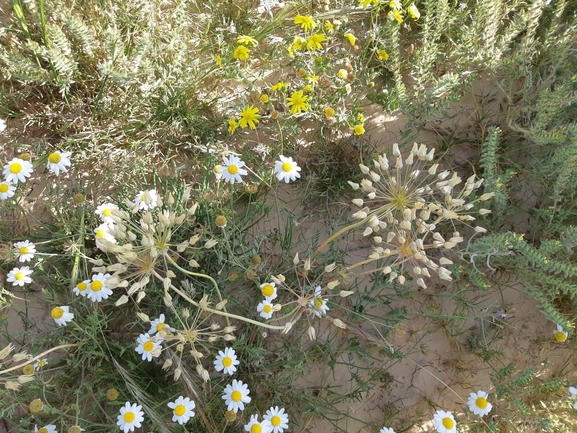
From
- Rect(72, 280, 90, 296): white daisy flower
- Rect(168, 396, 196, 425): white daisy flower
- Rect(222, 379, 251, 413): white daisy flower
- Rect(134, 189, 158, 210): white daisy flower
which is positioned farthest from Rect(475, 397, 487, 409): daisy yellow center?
Rect(72, 280, 90, 296): white daisy flower

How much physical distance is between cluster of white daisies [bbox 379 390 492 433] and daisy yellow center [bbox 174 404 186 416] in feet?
3.25

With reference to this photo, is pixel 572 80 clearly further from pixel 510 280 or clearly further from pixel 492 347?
pixel 492 347

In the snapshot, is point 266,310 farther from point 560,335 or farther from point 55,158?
point 560,335

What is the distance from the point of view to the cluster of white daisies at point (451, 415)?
241 cm

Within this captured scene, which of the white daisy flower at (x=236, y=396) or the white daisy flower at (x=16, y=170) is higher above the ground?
the white daisy flower at (x=16, y=170)

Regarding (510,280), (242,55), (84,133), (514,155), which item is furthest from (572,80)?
(84,133)

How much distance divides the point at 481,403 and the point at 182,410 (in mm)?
1518

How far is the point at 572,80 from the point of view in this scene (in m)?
2.53

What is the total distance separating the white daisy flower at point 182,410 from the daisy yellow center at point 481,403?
1.45 m

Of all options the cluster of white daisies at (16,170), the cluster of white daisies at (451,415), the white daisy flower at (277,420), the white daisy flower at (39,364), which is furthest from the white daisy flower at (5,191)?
the cluster of white daisies at (451,415)

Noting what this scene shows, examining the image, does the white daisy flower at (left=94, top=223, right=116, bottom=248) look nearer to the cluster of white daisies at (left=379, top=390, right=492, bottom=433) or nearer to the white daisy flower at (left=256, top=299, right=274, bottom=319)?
the white daisy flower at (left=256, top=299, right=274, bottom=319)

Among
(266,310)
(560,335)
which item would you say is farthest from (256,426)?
(560,335)

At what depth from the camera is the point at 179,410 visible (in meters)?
2.20

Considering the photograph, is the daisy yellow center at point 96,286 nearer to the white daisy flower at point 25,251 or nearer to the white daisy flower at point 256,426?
the white daisy flower at point 25,251
